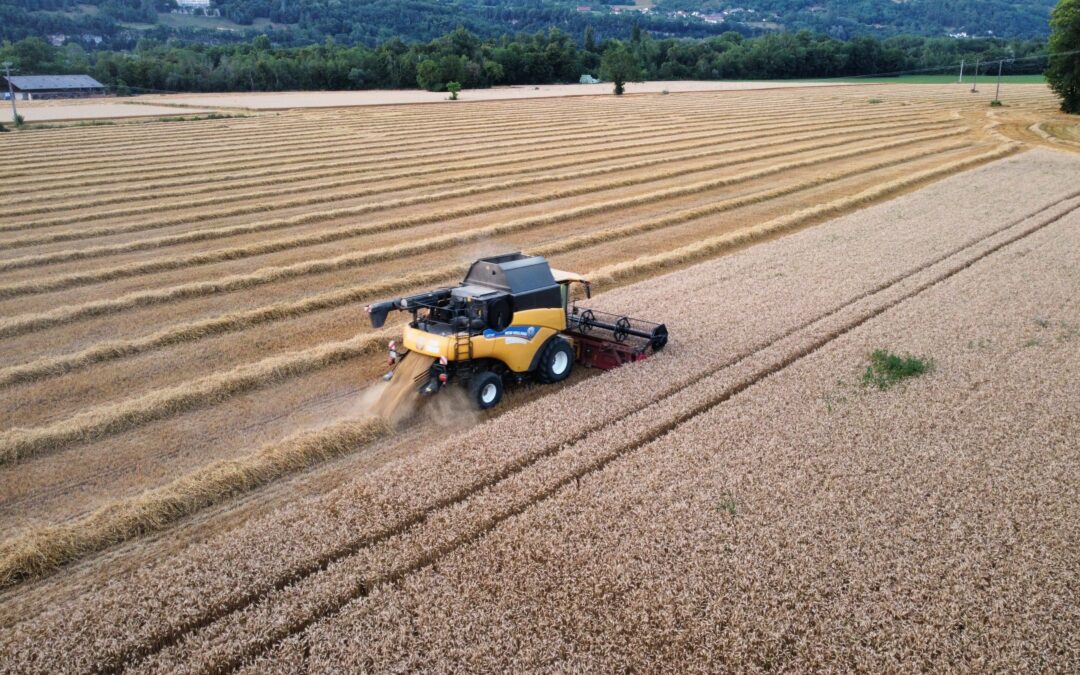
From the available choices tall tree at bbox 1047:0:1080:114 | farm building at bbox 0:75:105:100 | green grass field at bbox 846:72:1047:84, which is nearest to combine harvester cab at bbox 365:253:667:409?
tall tree at bbox 1047:0:1080:114

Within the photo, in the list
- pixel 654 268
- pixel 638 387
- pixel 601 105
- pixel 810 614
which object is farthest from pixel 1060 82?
pixel 810 614

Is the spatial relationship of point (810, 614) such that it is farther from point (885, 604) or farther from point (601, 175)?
point (601, 175)

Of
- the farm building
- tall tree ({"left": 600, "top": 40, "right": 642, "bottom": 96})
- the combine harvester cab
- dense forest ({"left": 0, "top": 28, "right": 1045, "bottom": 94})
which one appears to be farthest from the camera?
dense forest ({"left": 0, "top": 28, "right": 1045, "bottom": 94})

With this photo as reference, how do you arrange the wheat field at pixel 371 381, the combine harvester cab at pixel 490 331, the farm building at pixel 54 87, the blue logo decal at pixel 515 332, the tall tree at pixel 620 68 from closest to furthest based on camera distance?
1. the wheat field at pixel 371 381
2. the combine harvester cab at pixel 490 331
3. the blue logo decal at pixel 515 332
4. the tall tree at pixel 620 68
5. the farm building at pixel 54 87

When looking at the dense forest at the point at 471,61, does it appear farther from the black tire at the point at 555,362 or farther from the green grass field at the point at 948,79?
the black tire at the point at 555,362

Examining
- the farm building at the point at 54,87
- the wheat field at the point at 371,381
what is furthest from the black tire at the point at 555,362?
the farm building at the point at 54,87

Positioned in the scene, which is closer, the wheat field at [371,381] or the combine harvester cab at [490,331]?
the wheat field at [371,381]

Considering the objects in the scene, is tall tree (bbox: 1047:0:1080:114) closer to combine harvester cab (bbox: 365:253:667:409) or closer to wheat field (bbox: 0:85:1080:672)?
wheat field (bbox: 0:85:1080:672)
